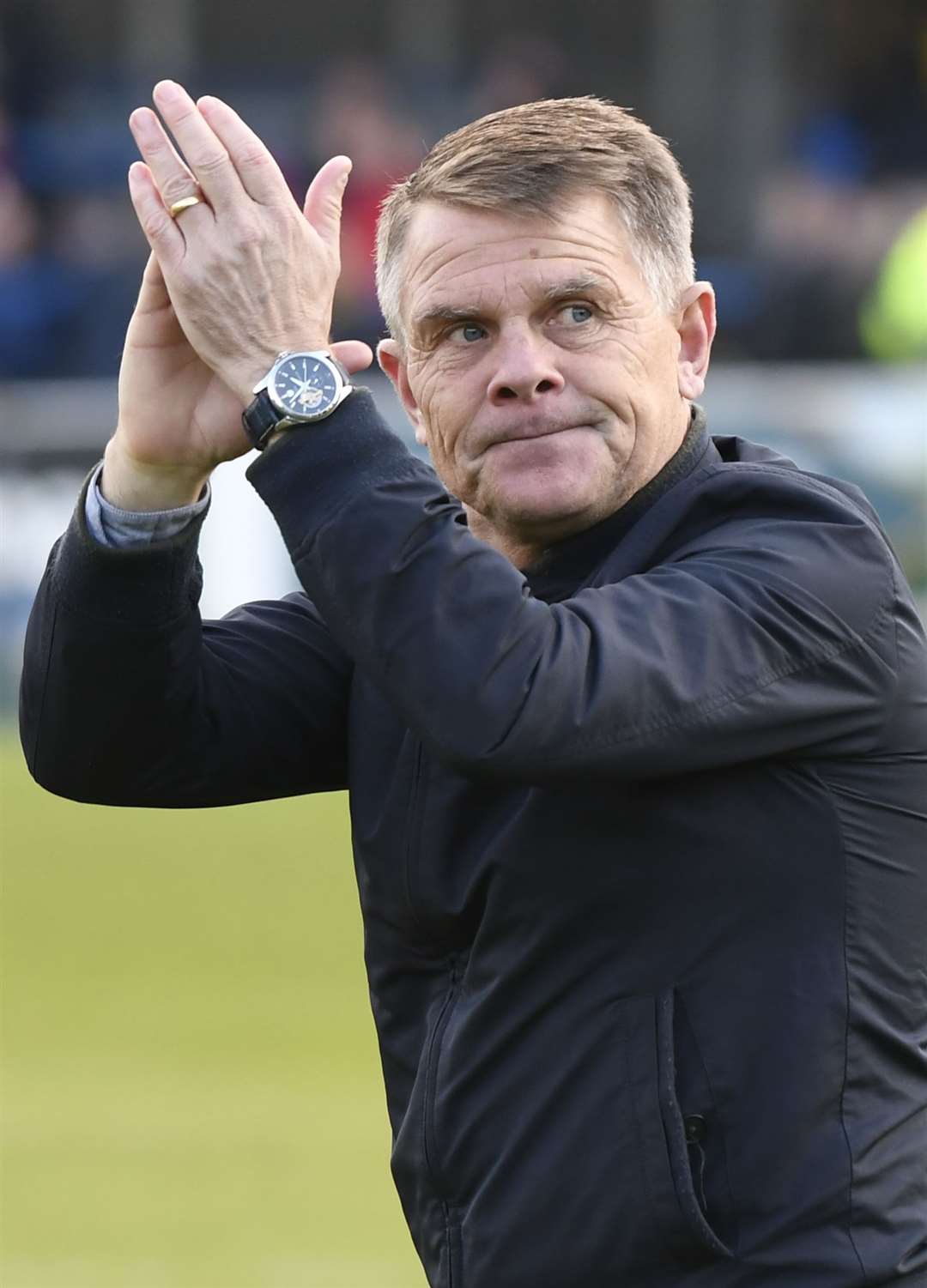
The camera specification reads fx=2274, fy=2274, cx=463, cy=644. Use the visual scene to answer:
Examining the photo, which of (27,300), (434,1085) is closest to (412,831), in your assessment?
(434,1085)

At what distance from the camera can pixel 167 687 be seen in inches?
103

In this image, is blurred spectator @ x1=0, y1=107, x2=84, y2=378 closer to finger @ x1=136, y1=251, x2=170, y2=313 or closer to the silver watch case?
finger @ x1=136, y1=251, x2=170, y2=313

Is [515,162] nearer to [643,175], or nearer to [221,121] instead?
[643,175]

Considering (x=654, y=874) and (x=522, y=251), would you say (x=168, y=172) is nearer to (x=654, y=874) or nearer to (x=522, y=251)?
(x=522, y=251)

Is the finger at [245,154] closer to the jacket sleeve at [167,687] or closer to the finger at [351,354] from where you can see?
the finger at [351,354]

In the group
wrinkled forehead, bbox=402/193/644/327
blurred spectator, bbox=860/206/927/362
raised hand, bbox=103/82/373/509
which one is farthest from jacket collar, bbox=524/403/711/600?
blurred spectator, bbox=860/206/927/362

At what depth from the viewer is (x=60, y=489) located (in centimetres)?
1098

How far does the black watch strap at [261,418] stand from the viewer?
2268mm

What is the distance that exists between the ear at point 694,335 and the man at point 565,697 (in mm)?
61

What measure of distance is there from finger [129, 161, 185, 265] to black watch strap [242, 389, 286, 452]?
0.58 feet

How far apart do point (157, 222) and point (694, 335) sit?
718 mm

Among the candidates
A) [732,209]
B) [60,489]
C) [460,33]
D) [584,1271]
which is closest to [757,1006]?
[584,1271]

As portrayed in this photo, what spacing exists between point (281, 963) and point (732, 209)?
32.3 ft

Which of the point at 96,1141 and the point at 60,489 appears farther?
the point at 60,489
